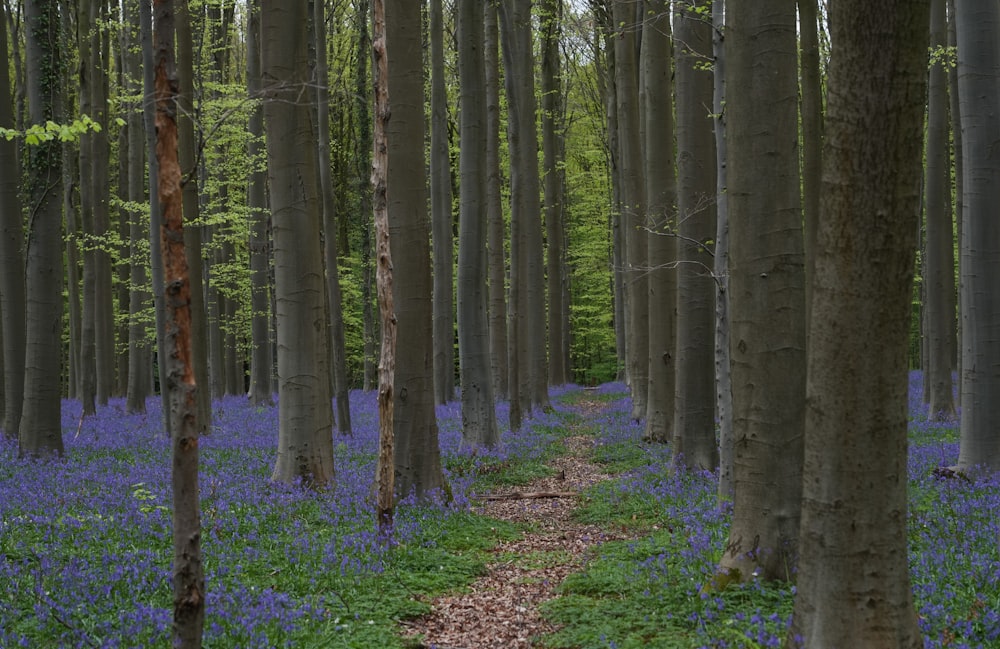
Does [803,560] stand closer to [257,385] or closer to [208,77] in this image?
[257,385]

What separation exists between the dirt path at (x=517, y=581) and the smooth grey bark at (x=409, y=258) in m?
1.51

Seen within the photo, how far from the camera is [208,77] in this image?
119 ft

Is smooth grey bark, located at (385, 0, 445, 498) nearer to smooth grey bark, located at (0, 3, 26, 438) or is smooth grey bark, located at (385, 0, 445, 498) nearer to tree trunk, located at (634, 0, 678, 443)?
tree trunk, located at (634, 0, 678, 443)

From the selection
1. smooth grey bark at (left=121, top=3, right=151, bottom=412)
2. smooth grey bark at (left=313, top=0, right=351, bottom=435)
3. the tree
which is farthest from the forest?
smooth grey bark at (left=121, top=3, right=151, bottom=412)

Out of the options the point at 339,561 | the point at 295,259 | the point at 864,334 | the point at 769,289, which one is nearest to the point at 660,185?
the point at 295,259

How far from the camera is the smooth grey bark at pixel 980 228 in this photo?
425 inches

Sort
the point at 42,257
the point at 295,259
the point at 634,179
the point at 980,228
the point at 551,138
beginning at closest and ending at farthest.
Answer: the point at 295,259, the point at 980,228, the point at 42,257, the point at 634,179, the point at 551,138

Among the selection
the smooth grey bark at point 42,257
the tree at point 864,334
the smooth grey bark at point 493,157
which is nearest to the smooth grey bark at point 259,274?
the smooth grey bark at point 493,157

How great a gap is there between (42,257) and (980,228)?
13.7 meters

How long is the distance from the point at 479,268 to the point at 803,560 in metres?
11.8

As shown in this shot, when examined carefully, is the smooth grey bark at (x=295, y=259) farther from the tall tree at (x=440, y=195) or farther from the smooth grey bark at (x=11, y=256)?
the tall tree at (x=440, y=195)

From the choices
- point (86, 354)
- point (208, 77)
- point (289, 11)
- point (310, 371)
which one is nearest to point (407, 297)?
point (310, 371)

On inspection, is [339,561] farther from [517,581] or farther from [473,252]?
[473,252]

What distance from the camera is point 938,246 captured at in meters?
18.4
